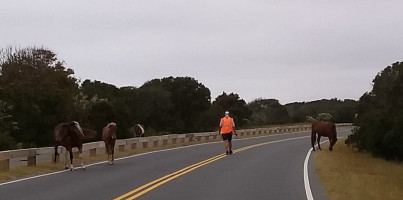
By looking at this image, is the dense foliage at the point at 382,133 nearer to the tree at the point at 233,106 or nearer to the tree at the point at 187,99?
the tree at the point at 187,99

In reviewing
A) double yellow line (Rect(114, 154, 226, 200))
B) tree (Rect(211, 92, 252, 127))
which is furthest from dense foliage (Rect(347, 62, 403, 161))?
tree (Rect(211, 92, 252, 127))

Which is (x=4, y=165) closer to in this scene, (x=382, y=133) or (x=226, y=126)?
(x=226, y=126)

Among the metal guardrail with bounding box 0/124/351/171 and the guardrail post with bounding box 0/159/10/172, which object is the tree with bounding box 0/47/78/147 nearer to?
the metal guardrail with bounding box 0/124/351/171

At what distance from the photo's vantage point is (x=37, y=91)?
58.6 metres

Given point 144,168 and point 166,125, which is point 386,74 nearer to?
point 166,125

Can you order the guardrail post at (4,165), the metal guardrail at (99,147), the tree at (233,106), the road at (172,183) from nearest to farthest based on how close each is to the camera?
the road at (172,183)
the guardrail post at (4,165)
the metal guardrail at (99,147)
the tree at (233,106)

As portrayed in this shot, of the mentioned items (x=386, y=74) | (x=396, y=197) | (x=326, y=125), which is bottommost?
(x=396, y=197)

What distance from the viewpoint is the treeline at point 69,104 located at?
53031 millimetres

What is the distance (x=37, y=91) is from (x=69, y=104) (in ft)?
10.6

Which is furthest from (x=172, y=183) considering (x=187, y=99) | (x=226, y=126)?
Result: (x=187, y=99)

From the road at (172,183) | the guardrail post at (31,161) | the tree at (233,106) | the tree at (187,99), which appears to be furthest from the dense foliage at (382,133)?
the tree at (233,106)

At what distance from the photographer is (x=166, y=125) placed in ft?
313

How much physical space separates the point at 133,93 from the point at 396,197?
84490 mm

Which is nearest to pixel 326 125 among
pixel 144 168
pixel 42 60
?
pixel 144 168
